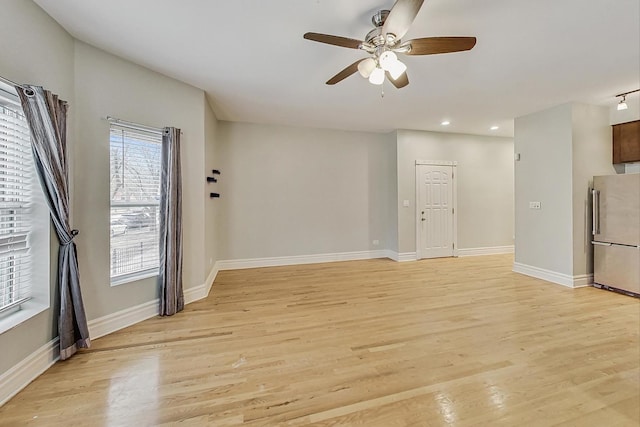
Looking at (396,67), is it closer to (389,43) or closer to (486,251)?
(389,43)

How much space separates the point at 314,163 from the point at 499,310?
152 inches

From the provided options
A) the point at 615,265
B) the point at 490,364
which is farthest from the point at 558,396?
the point at 615,265

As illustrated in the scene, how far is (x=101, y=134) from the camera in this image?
2576 millimetres

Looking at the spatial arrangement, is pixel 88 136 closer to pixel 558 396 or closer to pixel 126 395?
pixel 126 395

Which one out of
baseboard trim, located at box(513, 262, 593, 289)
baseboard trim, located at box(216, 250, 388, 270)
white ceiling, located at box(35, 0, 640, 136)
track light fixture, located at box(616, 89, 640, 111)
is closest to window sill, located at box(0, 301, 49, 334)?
white ceiling, located at box(35, 0, 640, 136)

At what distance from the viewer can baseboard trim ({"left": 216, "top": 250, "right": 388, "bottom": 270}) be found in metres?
5.10

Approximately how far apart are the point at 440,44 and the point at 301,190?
379 centimetres

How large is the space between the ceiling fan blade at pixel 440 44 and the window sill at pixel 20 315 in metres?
3.32

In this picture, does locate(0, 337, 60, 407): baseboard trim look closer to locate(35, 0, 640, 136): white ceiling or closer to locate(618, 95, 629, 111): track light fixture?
locate(35, 0, 640, 136): white ceiling

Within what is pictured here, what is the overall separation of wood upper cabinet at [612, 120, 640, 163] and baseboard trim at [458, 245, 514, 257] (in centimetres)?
270

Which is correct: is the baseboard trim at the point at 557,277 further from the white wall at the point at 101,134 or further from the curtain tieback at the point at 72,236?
the curtain tieback at the point at 72,236

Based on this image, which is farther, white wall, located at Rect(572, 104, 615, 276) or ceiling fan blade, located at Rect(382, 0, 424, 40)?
white wall, located at Rect(572, 104, 615, 276)

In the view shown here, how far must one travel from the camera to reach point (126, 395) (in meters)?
1.79

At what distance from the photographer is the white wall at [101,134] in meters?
2.47
